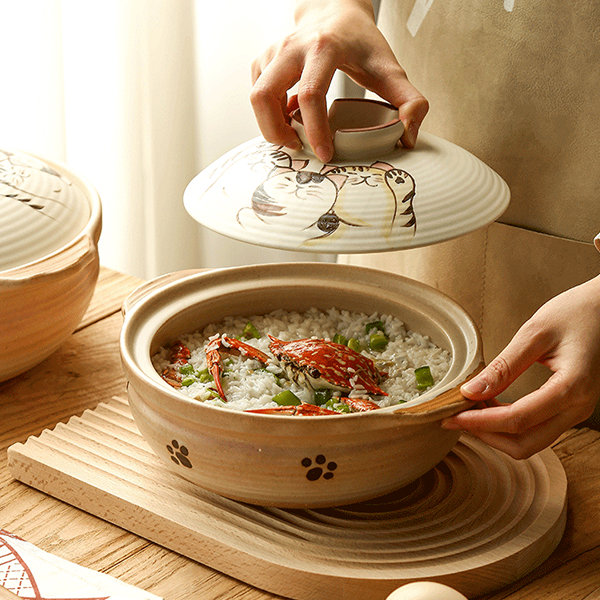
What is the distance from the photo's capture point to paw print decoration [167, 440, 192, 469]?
3.18ft

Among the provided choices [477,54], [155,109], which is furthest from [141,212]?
[477,54]

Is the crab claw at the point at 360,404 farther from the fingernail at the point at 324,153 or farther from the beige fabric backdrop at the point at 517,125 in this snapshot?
the beige fabric backdrop at the point at 517,125

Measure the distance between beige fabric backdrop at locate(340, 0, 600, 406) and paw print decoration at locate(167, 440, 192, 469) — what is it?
60cm

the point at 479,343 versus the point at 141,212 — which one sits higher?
the point at 479,343

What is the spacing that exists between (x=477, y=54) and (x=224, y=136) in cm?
131

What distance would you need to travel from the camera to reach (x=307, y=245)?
96cm

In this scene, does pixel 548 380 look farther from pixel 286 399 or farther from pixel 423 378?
pixel 286 399

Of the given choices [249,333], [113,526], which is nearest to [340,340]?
[249,333]

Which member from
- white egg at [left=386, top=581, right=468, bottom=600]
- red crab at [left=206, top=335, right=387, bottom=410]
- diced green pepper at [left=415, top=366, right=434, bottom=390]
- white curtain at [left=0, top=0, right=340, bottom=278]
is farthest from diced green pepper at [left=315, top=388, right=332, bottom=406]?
white curtain at [left=0, top=0, right=340, bottom=278]

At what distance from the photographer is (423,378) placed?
3.58ft

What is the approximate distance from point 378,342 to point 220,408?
326mm

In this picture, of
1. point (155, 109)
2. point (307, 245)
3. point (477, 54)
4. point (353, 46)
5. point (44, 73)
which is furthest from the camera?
point (155, 109)

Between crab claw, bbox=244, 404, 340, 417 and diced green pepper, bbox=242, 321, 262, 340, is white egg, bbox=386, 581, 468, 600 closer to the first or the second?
crab claw, bbox=244, 404, 340, 417

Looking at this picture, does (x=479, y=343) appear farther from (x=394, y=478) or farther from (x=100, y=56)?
(x=100, y=56)
